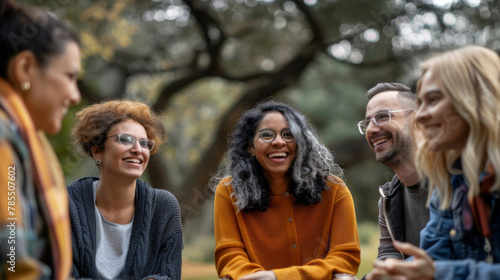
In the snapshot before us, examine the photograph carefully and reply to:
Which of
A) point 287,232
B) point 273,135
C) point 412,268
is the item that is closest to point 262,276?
point 287,232

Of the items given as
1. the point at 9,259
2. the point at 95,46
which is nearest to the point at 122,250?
the point at 9,259

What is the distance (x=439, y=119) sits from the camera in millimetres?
2113

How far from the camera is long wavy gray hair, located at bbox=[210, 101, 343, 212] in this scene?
3420mm

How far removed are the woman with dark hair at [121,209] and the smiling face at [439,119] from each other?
179cm

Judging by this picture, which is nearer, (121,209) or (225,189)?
(121,209)

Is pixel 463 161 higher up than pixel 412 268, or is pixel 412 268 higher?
pixel 463 161

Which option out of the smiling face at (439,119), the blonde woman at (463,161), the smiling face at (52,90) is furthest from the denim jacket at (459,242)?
the smiling face at (52,90)

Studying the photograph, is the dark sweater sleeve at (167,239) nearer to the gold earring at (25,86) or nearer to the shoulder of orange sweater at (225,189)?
the shoulder of orange sweater at (225,189)

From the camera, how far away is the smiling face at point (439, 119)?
6.87 ft

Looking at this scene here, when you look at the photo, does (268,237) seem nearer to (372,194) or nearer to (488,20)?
(488,20)

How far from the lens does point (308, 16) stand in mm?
9141

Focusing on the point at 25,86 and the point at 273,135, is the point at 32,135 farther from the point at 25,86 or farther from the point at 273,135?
the point at 273,135

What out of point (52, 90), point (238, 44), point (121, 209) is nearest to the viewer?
point (52, 90)

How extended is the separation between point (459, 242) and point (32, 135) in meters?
1.63
